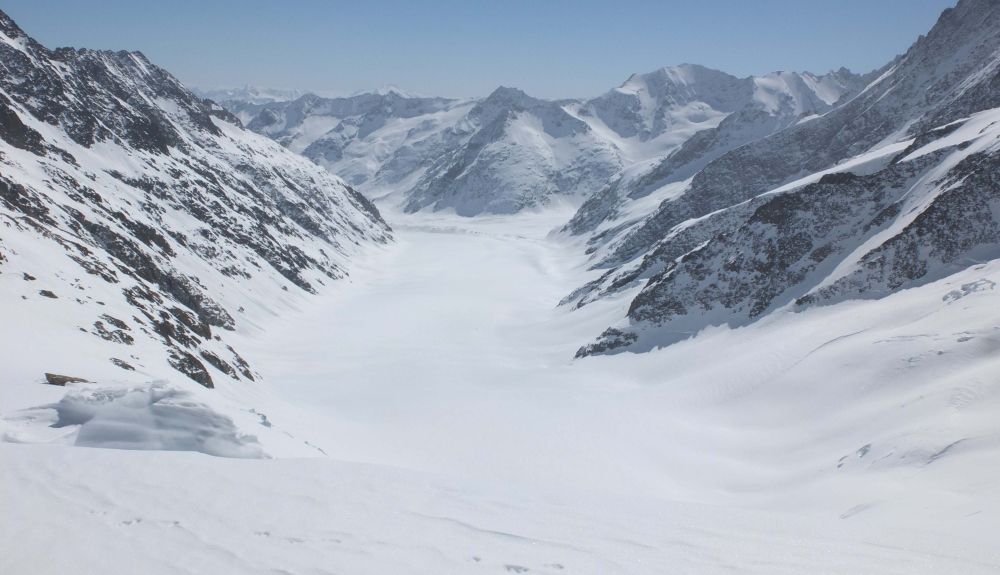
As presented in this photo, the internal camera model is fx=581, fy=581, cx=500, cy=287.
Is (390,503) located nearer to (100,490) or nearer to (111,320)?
(100,490)

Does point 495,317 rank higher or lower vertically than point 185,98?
lower

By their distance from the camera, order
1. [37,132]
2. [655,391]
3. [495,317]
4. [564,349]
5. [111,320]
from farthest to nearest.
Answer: [495,317] → [37,132] → [564,349] → [655,391] → [111,320]

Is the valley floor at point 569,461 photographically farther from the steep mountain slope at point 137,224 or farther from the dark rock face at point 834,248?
the steep mountain slope at point 137,224

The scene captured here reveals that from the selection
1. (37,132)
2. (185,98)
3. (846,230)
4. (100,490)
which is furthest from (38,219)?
(185,98)

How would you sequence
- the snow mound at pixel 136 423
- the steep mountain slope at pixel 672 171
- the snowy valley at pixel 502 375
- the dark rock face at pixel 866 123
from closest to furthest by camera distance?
the snowy valley at pixel 502 375
the snow mound at pixel 136 423
the dark rock face at pixel 866 123
the steep mountain slope at pixel 672 171

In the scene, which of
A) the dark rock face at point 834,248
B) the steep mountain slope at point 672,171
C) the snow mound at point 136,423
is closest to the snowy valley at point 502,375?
the snow mound at point 136,423

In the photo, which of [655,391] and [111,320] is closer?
[111,320]

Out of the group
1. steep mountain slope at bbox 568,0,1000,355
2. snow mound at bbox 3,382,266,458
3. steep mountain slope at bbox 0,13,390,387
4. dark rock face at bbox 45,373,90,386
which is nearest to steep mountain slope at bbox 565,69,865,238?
steep mountain slope at bbox 0,13,390,387

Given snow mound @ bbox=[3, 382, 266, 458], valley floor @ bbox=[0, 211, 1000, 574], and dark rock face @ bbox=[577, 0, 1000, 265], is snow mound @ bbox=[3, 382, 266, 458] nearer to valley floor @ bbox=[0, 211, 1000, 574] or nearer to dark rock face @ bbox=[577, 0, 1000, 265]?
valley floor @ bbox=[0, 211, 1000, 574]
